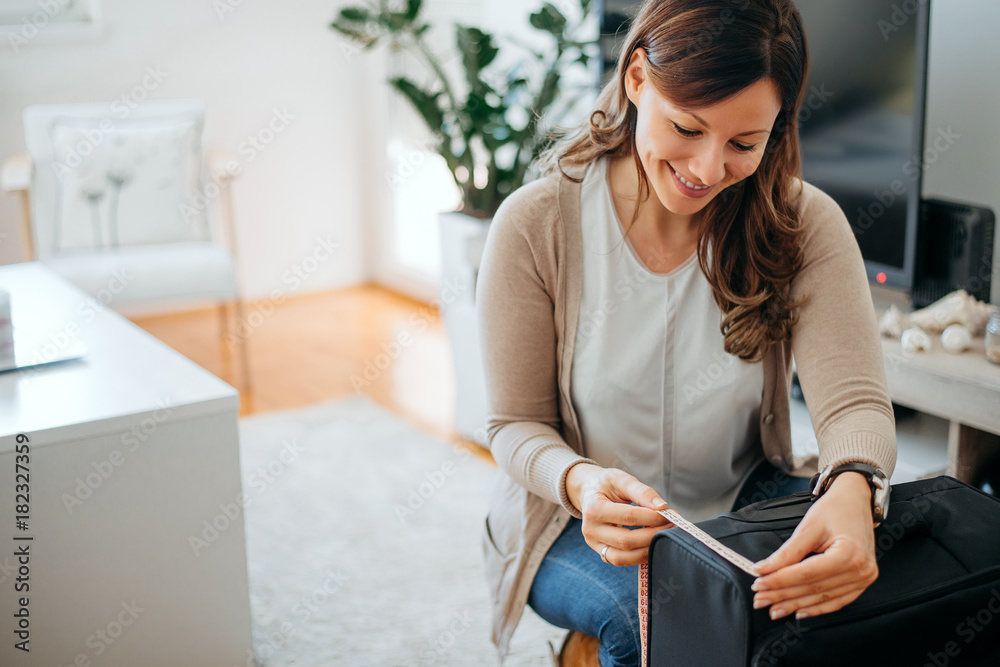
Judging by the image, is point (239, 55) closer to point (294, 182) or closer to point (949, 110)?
point (294, 182)

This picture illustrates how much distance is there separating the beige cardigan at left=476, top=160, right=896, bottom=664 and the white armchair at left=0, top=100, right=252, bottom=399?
1833 millimetres

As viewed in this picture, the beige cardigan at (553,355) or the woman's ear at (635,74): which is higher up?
the woman's ear at (635,74)

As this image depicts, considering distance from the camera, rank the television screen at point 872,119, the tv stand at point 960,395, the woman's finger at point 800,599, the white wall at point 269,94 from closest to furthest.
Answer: the woman's finger at point 800,599 < the tv stand at point 960,395 < the television screen at point 872,119 < the white wall at point 269,94

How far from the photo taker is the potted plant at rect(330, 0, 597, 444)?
2.26 meters

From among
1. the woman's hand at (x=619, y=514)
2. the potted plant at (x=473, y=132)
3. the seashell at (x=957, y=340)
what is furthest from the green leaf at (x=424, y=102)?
→ the woman's hand at (x=619, y=514)

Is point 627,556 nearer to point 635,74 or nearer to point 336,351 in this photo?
point 635,74

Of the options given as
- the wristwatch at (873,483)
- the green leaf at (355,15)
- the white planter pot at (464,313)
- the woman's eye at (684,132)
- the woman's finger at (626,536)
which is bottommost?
the white planter pot at (464,313)

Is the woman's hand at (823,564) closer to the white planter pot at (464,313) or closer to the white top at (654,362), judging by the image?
the white top at (654,362)

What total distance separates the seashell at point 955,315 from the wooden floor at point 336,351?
1159 mm

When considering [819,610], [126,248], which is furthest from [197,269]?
[819,610]

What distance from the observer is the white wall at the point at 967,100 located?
1726mm

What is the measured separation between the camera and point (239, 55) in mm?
3562

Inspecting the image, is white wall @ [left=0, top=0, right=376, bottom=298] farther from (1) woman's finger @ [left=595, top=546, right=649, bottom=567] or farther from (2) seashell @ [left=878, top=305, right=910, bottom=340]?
(1) woman's finger @ [left=595, top=546, right=649, bottom=567]

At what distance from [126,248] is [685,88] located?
233 cm
